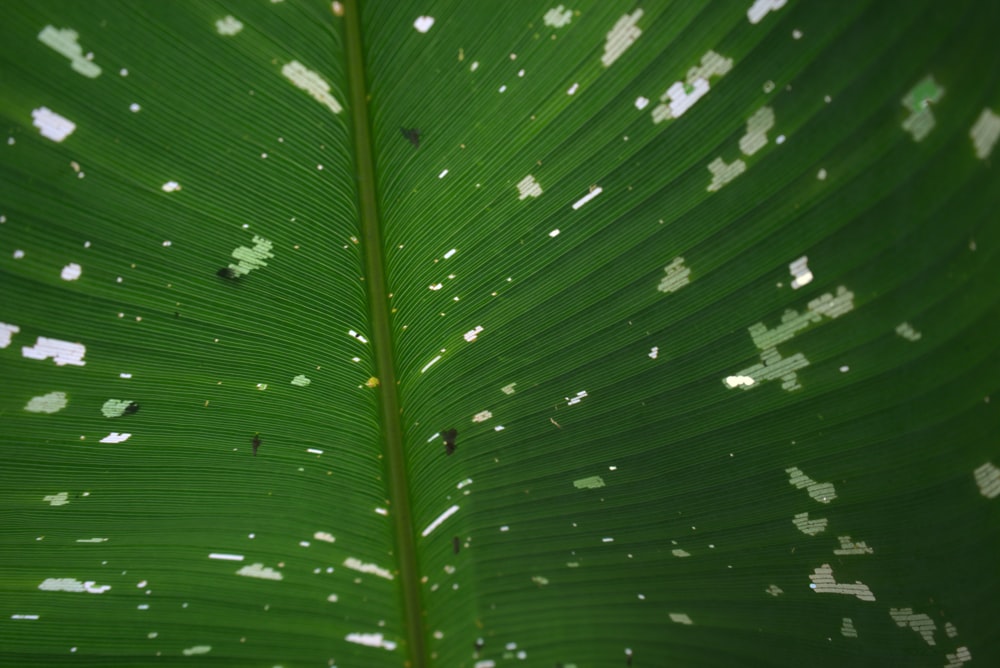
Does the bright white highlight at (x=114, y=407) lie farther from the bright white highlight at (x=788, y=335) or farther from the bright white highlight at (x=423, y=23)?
the bright white highlight at (x=788, y=335)

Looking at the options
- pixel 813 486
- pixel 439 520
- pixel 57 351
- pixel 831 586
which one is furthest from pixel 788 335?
pixel 57 351

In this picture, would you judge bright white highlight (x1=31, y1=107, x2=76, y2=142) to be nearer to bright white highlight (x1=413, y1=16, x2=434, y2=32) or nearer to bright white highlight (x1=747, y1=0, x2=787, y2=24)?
bright white highlight (x1=413, y1=16, x2=434, y2=32)

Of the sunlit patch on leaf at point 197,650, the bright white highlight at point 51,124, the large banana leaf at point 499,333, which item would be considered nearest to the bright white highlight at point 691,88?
the large banana leaf at point 499,333

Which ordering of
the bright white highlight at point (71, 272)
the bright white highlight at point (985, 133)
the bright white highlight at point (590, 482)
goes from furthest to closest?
the bright white highlight at point (590, 482) < the bright white highlight at point (71, 272) < the bright white highlight at point (985, 133)

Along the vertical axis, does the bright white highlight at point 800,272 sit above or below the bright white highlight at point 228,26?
below

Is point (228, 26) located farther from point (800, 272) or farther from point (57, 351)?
point (800, 272)

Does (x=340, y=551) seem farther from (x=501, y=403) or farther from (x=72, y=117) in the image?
(x=72, y=117)

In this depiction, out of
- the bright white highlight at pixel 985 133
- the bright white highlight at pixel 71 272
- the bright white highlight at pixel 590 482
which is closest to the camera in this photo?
the bright white highlight at pixel 985 133
